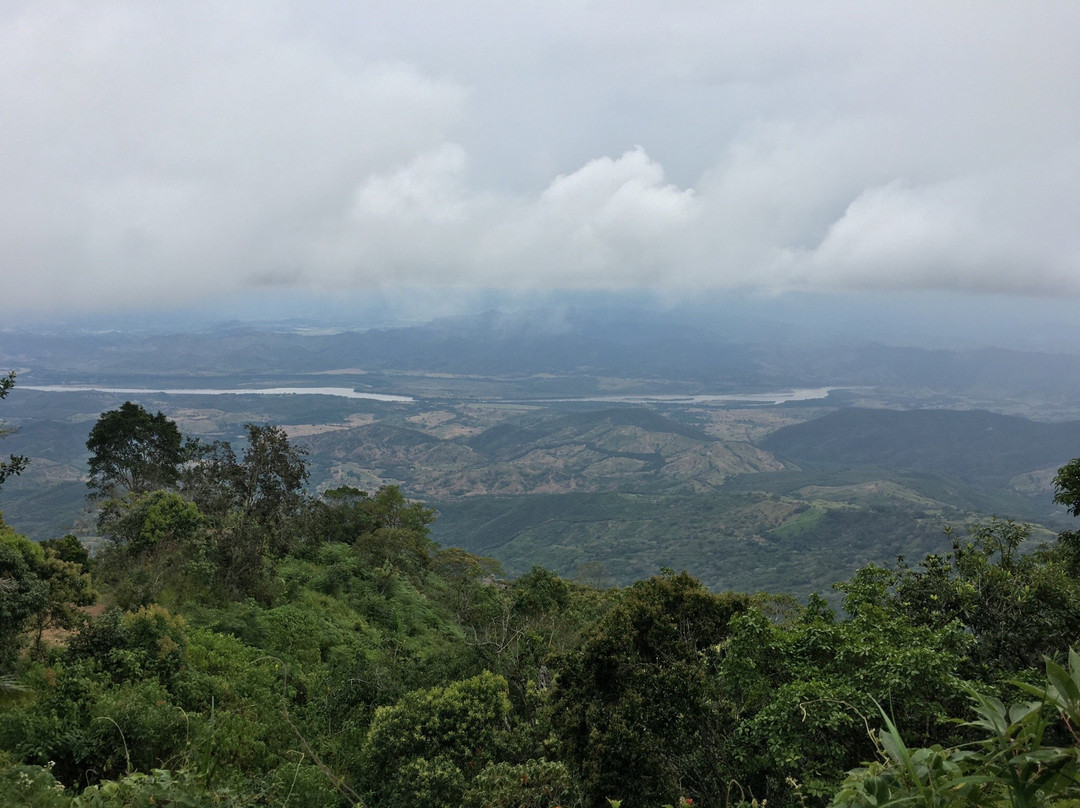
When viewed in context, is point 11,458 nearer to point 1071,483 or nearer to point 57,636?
point 57,636

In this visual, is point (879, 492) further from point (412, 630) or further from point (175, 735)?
point (175, 735)

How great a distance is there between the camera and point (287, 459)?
92.3ft

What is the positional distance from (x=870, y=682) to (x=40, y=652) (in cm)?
1564

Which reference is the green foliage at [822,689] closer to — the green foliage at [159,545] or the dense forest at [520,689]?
the dense forest at [520,689]

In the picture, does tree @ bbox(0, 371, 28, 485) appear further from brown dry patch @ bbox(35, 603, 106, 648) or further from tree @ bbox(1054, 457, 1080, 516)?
tree @ bbox(1054, 457, 1080, 516)

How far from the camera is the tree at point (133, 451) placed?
104 ft

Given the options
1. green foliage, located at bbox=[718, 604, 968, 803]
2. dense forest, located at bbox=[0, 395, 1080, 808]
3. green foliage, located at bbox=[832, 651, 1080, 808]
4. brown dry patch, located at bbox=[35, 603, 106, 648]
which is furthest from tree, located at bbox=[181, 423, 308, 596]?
green foliage, located at bbox=[832, 651, 1080, 808]

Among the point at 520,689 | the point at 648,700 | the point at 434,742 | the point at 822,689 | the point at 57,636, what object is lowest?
the point at 520,689

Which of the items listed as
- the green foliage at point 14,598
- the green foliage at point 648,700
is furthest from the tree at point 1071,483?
the green foliage at point 14,598

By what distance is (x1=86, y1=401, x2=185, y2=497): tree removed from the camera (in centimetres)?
3175

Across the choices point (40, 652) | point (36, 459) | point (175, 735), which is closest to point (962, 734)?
point (175, 735)

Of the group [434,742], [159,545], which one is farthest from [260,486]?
[434,742]

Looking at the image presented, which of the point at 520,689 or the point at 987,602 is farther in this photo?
the point at 520,689

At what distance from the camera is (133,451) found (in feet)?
109
